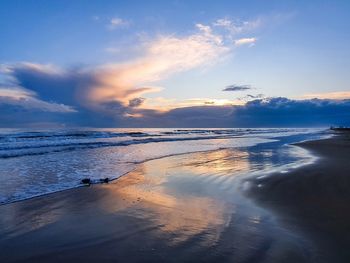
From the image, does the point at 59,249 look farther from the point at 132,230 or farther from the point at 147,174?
the point at 147,174

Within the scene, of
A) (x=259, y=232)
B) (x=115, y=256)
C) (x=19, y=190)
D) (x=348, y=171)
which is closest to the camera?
(x=115, y=256)

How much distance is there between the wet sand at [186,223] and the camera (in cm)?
444

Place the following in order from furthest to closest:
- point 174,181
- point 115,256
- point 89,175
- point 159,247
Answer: point 89,175, point 174,181, point 159,247, point 115,256

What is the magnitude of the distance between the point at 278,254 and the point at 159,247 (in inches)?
65.5

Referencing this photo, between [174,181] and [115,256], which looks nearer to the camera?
[115,256]

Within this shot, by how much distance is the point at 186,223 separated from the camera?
5855 millimetres

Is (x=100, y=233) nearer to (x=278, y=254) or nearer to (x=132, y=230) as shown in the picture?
(x=132, y=230)

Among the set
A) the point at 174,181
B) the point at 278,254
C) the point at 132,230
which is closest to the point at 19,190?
the point at 174,181

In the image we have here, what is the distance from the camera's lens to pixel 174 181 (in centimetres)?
1073

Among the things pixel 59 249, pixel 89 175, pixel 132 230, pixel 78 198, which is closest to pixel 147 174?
pixel 89 175

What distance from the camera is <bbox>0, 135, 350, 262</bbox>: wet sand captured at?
4.44 metres

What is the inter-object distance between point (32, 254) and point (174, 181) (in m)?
6.54

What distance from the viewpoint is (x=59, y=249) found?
4.69 meters

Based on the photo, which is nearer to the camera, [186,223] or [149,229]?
[149,229]
